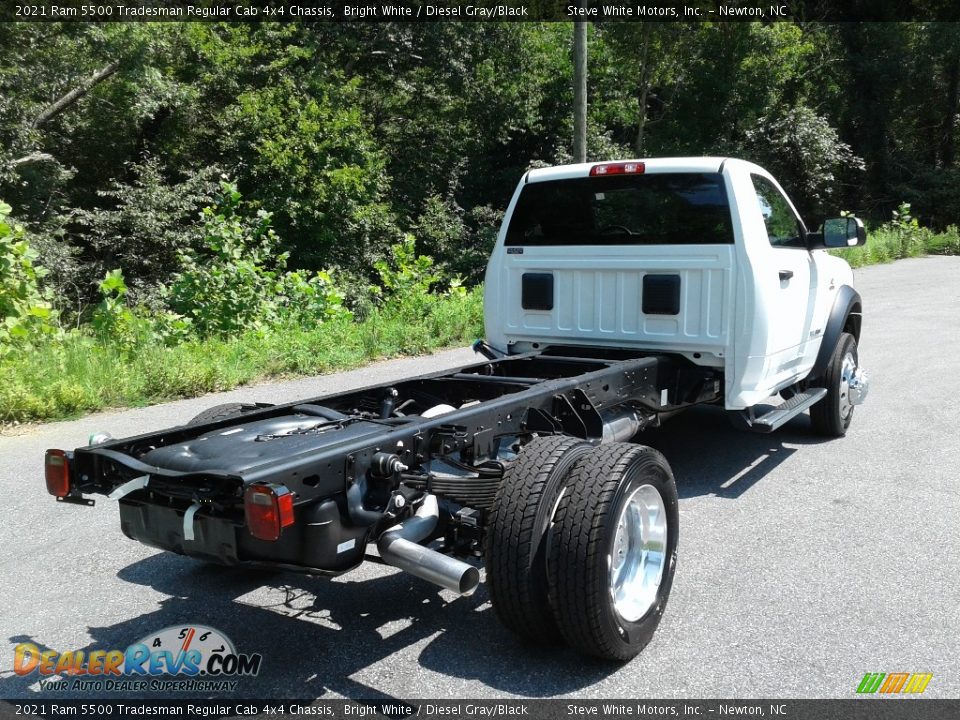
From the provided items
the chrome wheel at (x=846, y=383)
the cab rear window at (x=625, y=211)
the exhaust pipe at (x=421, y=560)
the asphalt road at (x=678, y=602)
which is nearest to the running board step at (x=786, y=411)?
the chrome wheel at (x=846, y=383)

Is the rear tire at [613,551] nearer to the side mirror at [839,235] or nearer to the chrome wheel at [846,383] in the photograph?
the side mirror at [839,235]

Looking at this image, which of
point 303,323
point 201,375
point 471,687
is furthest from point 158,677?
point 303,323

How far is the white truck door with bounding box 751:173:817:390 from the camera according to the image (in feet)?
18.4

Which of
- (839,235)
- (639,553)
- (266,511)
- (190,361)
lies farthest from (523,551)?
(190,361)

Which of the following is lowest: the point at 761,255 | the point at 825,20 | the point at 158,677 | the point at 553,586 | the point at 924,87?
the point at 158,677

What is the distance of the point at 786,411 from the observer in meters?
5.92

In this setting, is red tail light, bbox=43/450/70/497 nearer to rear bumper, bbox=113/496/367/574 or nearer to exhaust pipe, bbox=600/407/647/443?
rear bumper, bbox=113/496/367/574

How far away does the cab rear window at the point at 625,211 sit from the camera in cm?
561

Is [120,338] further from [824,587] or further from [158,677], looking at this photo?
[824,587]

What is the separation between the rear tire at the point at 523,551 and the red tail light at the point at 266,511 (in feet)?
2.75

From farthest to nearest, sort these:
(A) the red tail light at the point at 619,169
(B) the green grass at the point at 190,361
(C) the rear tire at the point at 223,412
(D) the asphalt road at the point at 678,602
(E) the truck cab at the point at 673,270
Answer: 1. (B) the green grass at the point at 190,361
2. (A) the red tail light at the point at 619,169
3. (E) the truck cab at the point at 673,270
4. (C) the rear tire at the point at 223,412
5. (D) the asphalt road at the point at 678,602

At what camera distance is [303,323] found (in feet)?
39.1

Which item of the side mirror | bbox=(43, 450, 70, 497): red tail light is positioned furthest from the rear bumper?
the side mirror

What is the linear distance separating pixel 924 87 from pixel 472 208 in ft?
69.2
